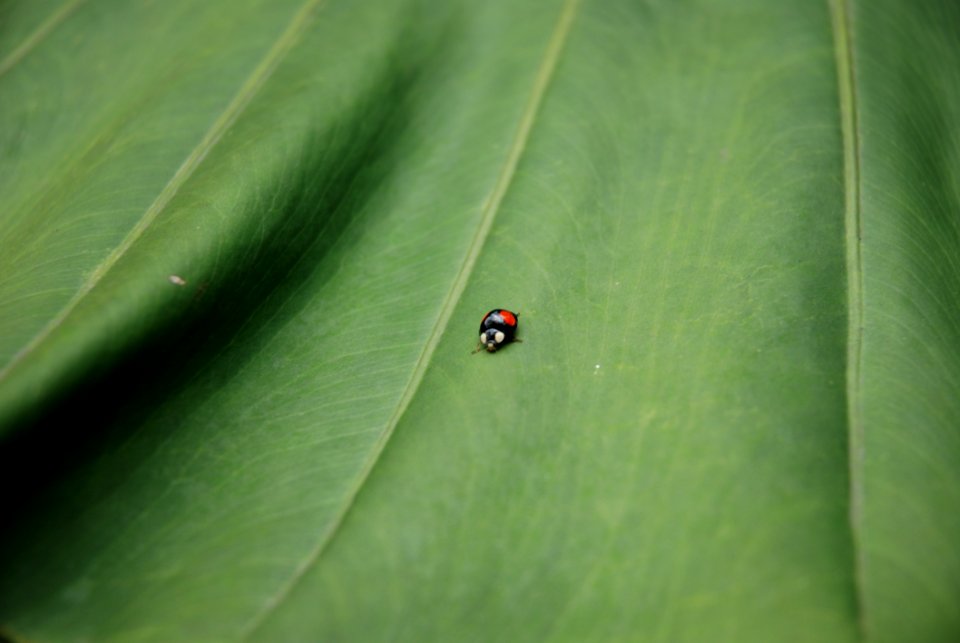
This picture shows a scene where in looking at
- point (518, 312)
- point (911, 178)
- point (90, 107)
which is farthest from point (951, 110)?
point (90, 107)

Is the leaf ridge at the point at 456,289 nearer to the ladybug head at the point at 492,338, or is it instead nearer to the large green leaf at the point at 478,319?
the large green leaf at the point at 478,319

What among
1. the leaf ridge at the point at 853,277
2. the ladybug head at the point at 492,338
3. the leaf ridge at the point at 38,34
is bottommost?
the leaf ridge at the point at 38,34

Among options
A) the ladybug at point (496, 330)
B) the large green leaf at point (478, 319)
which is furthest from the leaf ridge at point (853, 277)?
the ladybug at point (496, 330)

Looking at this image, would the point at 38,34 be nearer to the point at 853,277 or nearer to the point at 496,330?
the point at 496,330

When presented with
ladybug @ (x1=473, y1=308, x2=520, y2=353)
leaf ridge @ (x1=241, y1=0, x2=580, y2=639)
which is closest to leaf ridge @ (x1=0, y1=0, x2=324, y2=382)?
leaf ridge @ (x1=241, y1=0, x2=580, y2=639)

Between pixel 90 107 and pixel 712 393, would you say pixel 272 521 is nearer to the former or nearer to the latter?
pixel 712 393

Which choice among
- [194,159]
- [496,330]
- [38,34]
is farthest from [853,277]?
[38,34]
